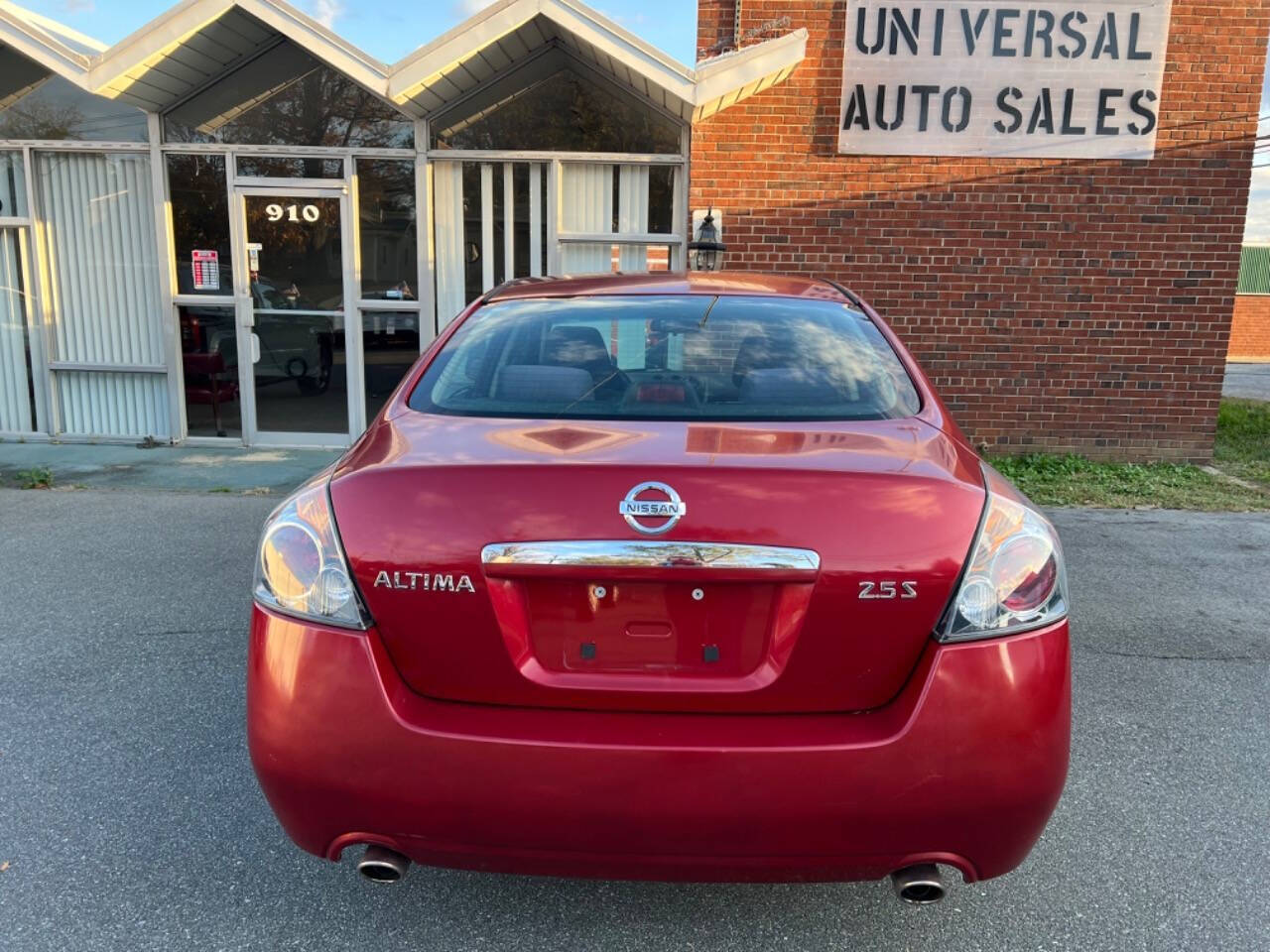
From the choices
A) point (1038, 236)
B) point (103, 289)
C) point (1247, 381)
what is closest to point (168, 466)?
point (103, 289)

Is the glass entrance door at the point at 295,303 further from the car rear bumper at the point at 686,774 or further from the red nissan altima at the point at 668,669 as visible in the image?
the car rear bumper at the point at 686,774

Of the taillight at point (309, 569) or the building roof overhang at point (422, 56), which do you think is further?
the building roof overhang at point (422, 56)

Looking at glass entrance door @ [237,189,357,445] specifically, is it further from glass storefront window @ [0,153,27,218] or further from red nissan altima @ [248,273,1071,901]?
red nissan altima @ [248,273,1071,901]

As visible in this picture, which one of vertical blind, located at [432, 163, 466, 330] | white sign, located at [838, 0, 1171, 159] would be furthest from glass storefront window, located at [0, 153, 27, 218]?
white sign, located at [838, 0, 1171, 159]

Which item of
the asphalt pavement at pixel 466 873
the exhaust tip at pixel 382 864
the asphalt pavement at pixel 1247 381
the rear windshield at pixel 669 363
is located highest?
the rear windshield at pixel 669 363

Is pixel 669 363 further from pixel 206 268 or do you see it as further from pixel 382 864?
pixel 206 268

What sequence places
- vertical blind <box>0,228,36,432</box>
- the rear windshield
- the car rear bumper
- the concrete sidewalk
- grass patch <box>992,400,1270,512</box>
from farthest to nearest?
vertical blind <box>0,228,36,432</box> → the concrete sidewalk → grass patch <box>992,400,1270,512</box> → the rear windshield → the car rear bumper

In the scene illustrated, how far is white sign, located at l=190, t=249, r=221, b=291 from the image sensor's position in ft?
27.7

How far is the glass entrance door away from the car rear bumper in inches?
279

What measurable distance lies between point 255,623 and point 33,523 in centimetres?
502

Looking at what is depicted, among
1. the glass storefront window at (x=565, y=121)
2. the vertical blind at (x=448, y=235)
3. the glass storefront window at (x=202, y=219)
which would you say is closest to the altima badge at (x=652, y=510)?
the vertical blind at (x=448, y=235)

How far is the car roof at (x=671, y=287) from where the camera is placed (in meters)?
3.04

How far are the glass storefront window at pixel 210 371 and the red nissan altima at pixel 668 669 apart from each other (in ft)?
24.3

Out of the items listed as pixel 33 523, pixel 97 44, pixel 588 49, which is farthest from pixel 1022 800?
pixel 97 44
